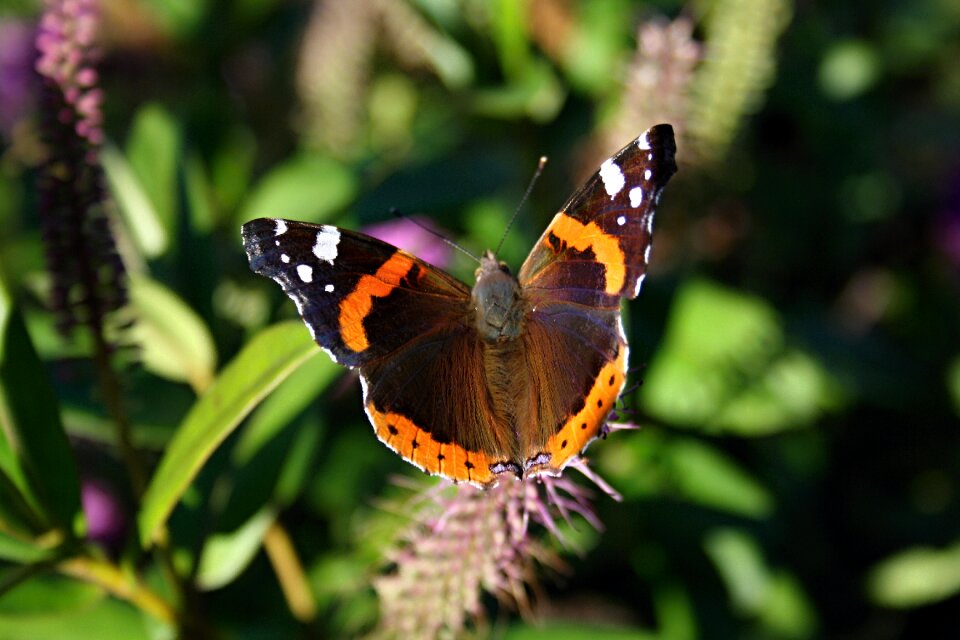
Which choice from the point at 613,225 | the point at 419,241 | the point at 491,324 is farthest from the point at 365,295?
the point at 419,241

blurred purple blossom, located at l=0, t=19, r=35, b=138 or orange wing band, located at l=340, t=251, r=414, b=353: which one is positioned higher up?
orange wing band, located at l=340, t=251, r=414, b=353

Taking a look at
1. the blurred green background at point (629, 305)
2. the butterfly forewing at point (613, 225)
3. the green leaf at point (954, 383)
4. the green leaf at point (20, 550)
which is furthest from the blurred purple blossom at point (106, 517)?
the green leaf at point (954, 383)

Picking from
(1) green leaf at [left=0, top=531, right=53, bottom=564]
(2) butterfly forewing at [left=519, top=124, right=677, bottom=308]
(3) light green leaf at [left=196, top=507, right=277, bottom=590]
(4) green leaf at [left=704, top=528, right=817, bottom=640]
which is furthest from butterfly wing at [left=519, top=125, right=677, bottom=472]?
(4) green leaf at [left=704, top=528, right=817, bottom=640]

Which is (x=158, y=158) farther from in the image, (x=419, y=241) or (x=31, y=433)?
(x=31, y=433)

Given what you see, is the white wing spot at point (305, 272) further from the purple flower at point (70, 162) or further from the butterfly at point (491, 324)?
the purple flower at point (70, 162)

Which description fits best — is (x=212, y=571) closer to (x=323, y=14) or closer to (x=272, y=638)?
(x=272, y=638)

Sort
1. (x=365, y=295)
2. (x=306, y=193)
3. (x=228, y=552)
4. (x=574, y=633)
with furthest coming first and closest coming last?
1. (x=306, y=193)
2. (x=574, y=633)
3. (x=228, y=552)
4. (x=365, y=295)

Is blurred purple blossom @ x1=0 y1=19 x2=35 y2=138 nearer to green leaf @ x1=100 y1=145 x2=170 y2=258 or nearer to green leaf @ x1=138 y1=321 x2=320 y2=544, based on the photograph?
green leaf @ x1=100 y1=145 x2=170 y2=258
